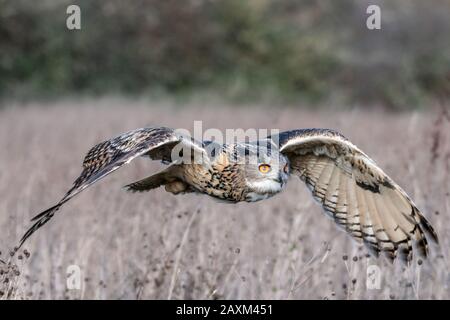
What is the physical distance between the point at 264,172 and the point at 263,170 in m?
0.02

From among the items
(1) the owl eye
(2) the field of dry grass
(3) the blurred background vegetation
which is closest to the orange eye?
(1) the owl eye

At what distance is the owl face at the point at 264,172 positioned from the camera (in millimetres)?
6086

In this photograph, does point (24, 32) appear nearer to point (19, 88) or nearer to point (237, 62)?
point (19, 88)

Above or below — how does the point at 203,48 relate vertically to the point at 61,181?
above

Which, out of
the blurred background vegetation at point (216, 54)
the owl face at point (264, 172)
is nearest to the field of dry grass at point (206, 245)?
the owl face at point (264, 172)

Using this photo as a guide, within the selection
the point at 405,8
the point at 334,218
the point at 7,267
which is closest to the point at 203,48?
the point at 405,8

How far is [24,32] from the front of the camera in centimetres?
2531

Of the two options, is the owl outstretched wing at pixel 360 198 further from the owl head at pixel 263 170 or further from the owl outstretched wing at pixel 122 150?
the owl outstretched wing at pixel 122 150

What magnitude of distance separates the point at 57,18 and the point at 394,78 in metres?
9.78

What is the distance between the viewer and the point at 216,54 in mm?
28953

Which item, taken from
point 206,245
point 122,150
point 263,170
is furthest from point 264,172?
point 206,245

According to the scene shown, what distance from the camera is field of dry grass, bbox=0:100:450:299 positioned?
6.64m

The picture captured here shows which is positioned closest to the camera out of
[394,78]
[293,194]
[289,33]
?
[293,194]

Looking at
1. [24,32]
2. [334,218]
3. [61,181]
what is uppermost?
[24,32]
